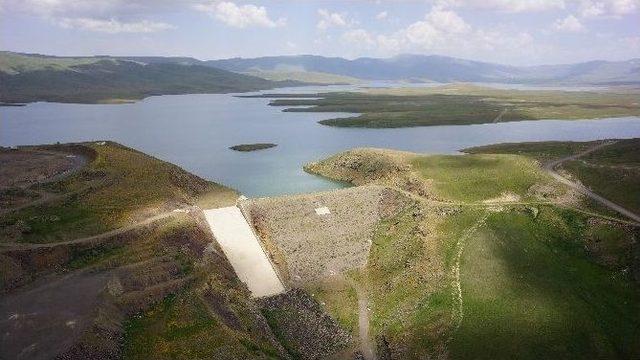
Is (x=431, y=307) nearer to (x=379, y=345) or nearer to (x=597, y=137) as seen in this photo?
(x=379, y=345)

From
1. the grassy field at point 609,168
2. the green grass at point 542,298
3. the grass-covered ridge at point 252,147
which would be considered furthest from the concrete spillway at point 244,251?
the grass-covered ridge at point 252,147

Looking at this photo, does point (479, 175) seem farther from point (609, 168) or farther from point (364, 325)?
point (364, 325)

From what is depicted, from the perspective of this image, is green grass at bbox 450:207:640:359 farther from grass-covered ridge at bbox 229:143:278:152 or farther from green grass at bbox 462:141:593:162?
grass-covered ridge at bbox 229:143:278:152

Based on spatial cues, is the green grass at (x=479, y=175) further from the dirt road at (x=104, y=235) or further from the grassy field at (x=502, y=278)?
the dirt road at (x=104, y=235)

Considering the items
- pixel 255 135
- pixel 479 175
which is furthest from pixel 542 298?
pixel 255 135

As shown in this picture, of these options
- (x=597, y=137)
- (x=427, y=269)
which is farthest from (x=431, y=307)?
(x=597, y=137)

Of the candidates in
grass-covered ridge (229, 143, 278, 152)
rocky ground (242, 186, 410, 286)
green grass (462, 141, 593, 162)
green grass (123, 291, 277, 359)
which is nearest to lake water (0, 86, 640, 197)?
grass-covered ridge (229, 143, 278, 152)

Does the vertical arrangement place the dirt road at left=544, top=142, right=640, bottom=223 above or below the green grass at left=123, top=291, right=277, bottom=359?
above
